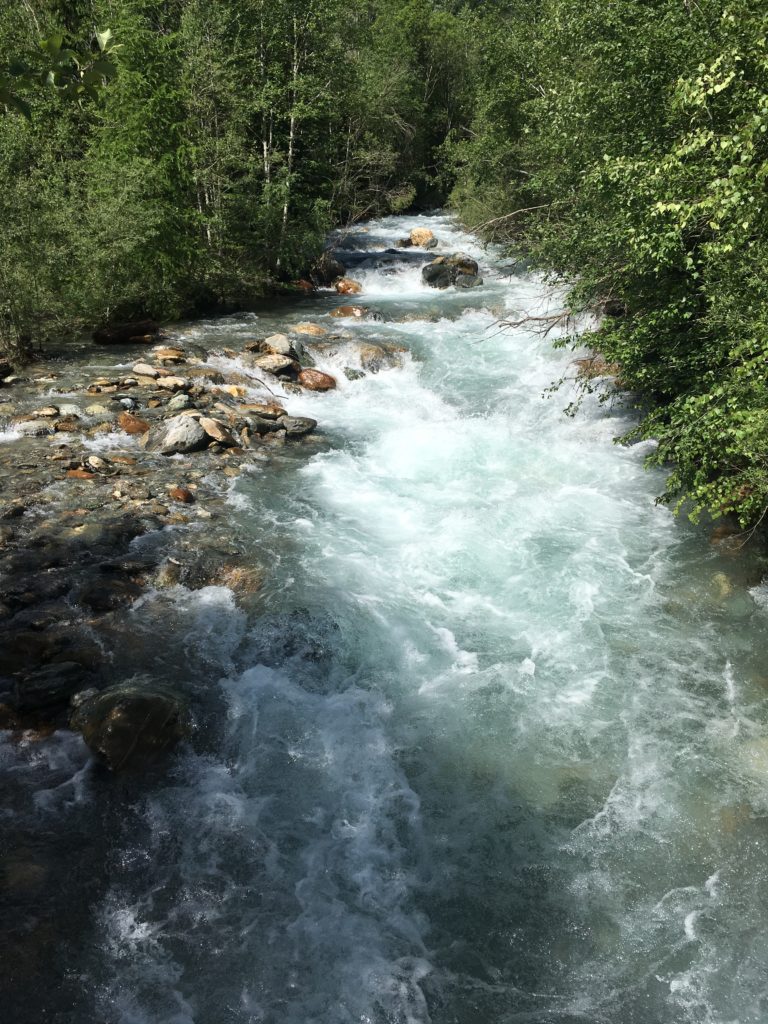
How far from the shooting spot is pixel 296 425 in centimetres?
1417

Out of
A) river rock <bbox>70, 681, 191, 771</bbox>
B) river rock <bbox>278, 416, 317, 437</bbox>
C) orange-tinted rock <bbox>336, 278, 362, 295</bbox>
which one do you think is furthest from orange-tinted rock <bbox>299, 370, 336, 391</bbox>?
river rock <bbox>70, 681, 191, 771</bbox>

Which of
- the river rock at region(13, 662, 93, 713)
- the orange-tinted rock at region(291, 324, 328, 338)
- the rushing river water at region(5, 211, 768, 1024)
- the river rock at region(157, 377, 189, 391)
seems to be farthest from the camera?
the orange-tinted rock at region(291, 324, 328, 338)

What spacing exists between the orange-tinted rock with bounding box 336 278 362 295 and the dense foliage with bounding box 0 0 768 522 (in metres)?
1.86

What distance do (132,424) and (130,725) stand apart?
7885 millimetres

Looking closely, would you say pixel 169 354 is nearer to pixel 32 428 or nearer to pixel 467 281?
pixel 32 428

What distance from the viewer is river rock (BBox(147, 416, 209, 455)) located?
41.2 feet

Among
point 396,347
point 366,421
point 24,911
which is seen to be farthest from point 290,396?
point 24,911

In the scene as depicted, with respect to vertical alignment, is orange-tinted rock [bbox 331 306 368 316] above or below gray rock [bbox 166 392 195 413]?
above

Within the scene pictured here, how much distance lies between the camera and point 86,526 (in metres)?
10.0

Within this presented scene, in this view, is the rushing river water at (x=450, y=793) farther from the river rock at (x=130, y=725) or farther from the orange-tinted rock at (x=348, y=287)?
the orange-tinted rock at (x=348, y=287)

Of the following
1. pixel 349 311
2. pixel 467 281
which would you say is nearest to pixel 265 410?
pixel 349 311

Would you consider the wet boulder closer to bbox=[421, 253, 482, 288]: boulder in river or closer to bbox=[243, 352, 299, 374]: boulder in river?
bbox=[421, 253, 482, 288]: boulder in river

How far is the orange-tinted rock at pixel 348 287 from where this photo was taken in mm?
24875

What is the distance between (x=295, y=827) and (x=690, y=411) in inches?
249
